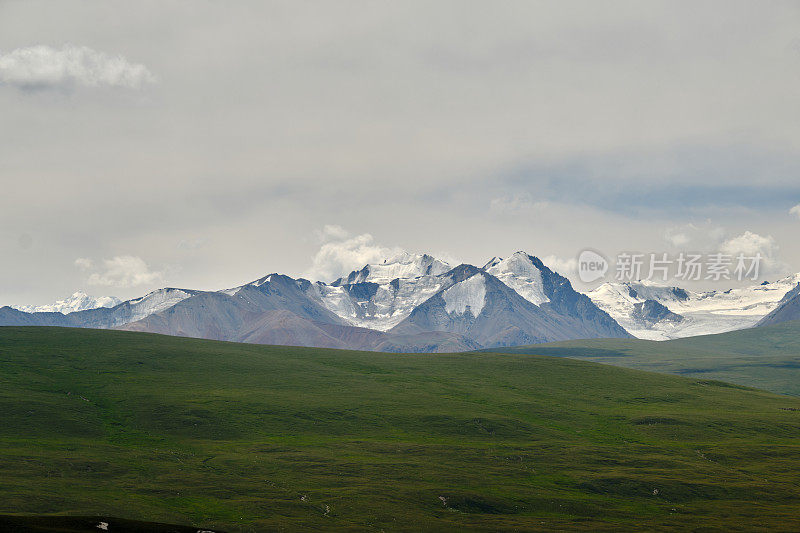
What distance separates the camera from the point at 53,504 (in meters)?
106

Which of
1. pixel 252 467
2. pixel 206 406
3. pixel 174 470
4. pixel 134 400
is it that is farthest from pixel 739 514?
pixel 134 400

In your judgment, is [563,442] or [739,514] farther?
[563,442]

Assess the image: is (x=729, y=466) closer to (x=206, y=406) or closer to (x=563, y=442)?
(x=563, y=442)

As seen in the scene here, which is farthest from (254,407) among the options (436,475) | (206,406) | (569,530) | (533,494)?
(569,530)

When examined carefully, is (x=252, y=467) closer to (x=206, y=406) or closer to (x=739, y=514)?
(x=206, y=406)

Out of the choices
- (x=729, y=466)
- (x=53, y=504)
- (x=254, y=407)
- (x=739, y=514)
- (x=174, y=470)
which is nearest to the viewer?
(x=53, y=504)

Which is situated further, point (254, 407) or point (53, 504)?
point (254, 407)

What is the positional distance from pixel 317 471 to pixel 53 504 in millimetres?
47489

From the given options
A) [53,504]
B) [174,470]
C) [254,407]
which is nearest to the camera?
[53,504]

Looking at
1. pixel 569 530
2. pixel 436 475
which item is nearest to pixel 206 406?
pixel 436 475

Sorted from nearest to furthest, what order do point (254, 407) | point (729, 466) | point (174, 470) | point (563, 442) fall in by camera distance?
point (174, 470) → point (729, 466) → point (563, 442) → point (254, 407)

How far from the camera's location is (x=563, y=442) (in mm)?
177125

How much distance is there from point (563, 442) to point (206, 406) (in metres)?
84.1

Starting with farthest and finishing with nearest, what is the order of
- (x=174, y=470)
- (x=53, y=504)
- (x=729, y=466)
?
(x=729, y=466), (x=174, y=470), (x=53, y=504)
